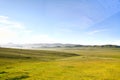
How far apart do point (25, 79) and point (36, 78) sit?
2001 millimetres

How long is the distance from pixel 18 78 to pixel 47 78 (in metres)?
4.97

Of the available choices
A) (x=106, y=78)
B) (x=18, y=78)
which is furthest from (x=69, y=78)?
(x=18, y=78)

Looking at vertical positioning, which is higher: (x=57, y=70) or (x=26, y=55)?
(x=26, y=55)

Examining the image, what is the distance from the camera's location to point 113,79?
111ft

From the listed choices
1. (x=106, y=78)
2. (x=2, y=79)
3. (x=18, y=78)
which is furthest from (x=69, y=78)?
(x=2, y=79)

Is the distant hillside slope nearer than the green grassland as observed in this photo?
No

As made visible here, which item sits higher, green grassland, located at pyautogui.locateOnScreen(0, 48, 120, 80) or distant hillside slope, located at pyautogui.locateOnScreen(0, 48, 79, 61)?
distant hillside slope, located at pyautogui.locateOnScreen(0, 48, 79, 61)

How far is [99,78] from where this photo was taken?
3478 centimetres

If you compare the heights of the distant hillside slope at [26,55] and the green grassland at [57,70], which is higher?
the distant hillside slope at [26,55]

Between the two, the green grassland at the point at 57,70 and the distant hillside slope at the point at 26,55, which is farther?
the distant hillside slope at the point at 26,55

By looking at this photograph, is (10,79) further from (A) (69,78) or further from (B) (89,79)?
(B) (89,79)

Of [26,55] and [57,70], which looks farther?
[26,55]

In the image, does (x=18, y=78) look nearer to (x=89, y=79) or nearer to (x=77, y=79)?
(x=77, y=79)

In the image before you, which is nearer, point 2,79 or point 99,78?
point 2,79
